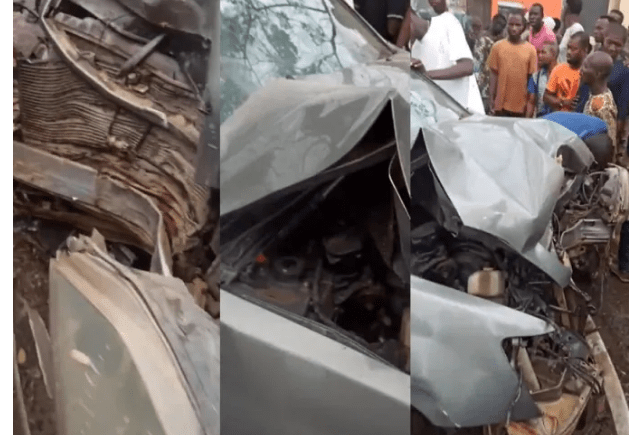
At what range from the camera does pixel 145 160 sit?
155 centimetres

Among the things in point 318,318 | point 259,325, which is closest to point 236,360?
point 259,325

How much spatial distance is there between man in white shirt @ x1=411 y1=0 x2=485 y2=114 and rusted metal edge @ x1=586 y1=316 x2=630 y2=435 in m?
0.66

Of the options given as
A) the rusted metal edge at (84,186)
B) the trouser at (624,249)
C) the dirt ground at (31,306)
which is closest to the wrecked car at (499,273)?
the trouser at (624,249)

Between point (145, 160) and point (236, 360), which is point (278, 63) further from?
point (236, 360)

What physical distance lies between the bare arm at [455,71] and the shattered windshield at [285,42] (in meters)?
0.12

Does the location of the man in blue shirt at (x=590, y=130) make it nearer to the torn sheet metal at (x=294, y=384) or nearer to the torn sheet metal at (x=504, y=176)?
the torn sheet metal at (x=504, y=176)

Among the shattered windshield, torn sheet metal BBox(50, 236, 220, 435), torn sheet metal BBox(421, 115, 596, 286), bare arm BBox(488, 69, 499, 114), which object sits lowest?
torn sheet metal BBox(50, 236, 220, 435)

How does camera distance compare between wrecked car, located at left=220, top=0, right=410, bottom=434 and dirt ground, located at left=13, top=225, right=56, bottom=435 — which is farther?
dirt ground, located at left=13, top=225, right=56, bottom=435

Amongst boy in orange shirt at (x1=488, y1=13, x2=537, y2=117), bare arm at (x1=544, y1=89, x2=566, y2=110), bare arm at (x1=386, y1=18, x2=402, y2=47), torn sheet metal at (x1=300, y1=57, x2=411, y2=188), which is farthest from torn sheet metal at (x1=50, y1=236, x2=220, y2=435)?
bare arm at (x1=544, y1=89, x2=566, y2=110)

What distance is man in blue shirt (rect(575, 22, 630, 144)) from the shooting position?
1.70 m

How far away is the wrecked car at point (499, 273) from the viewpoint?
5.12 ft

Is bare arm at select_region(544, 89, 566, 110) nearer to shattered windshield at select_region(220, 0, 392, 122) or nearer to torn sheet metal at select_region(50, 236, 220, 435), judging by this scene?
shattered windshield at select_region(220, 0, 392, 122)

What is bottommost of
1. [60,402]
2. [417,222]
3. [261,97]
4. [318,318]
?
[60,402]

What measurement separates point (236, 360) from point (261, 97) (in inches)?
23.0
